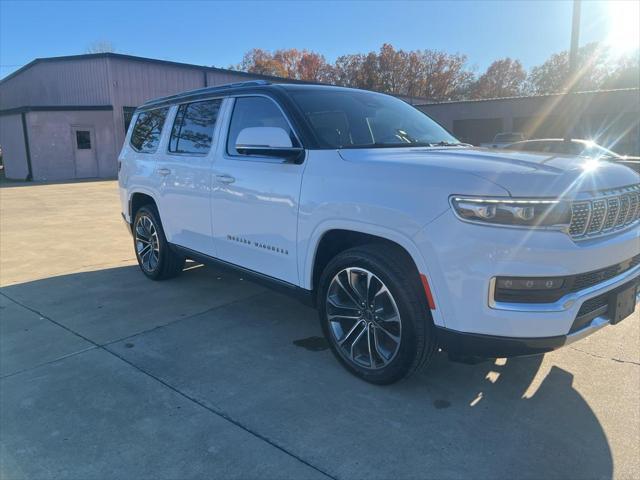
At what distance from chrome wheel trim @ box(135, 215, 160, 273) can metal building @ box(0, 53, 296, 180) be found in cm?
2028

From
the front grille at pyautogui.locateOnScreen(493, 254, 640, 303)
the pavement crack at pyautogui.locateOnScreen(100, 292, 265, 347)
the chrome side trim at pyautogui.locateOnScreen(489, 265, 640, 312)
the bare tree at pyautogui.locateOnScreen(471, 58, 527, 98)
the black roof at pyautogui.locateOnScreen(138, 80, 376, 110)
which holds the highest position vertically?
the bare tree at pyautogui.locateOnScreen(471, 58, 527, 98)

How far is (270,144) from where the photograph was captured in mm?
3451

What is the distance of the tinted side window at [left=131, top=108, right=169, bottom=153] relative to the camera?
210 inches

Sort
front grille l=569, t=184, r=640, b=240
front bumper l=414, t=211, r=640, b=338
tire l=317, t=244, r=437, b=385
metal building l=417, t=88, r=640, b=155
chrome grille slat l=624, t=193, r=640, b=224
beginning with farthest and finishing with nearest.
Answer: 1. metal building l=417, t=88, r=640, b=155
2. chrome grille slat l=624, t=193, r=640, b=224
3. tire l=317, t=244, r=437, b=385
4. front grille l=569, t=184, r=640, b=240
5. front bumper l=414, t=211, r=640, b=338

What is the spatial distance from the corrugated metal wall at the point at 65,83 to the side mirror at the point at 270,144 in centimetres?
2411

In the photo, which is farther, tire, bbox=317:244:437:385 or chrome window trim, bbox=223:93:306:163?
chrome window trim, bbox=223:93:306:163

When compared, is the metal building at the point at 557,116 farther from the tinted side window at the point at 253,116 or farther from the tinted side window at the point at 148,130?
the tinted side window at the point at 253,116

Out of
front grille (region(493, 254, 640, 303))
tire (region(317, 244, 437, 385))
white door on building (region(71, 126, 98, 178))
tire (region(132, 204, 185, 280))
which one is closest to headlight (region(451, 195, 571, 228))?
front grille (region(493, 254, 640, 303))

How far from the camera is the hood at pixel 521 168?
8.36 ft

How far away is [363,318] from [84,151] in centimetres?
2445

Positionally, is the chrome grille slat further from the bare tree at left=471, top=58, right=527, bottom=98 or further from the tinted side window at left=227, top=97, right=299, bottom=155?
the bare tree at left=471, top=58, right=527, bottom=98

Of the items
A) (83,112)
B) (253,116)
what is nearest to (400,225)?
(253,116)

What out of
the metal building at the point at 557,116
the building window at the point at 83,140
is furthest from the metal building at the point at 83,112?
the metal building at the point at 557,116

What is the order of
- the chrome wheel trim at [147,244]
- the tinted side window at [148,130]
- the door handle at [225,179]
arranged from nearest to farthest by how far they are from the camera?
1. the door handle at [225,179]
2. the tinted side window at [148,130]
3. the chrome wheel trim at [147,244]
